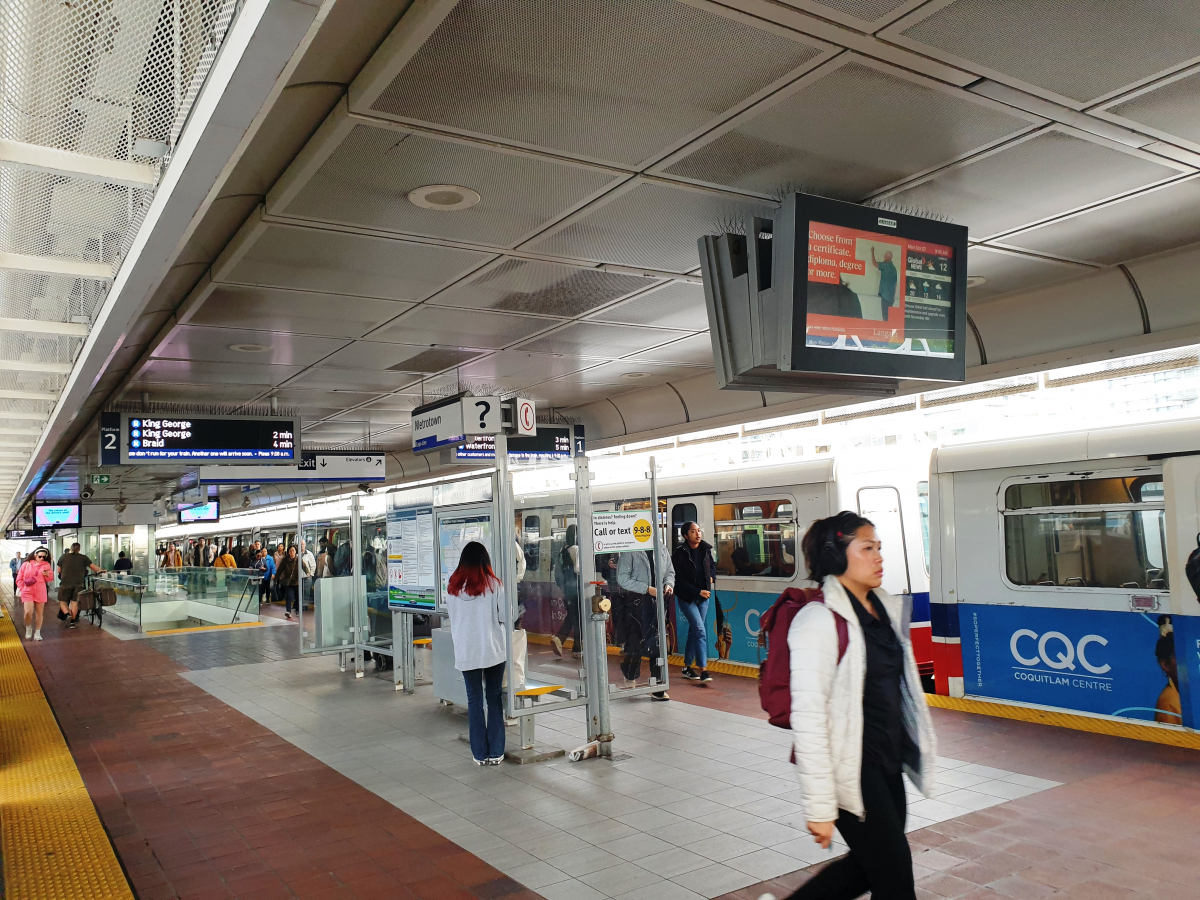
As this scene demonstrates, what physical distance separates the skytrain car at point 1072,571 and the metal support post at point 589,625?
11.0 feet

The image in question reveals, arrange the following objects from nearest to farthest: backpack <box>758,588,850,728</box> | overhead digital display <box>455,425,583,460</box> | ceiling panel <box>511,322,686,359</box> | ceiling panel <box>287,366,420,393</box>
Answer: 1. backpack <box>758,588,850,728</box>
2. ceiling panel <box>511,322,686,359</box>
3. ceiling panel <box>287,366,420,393</box>
4. overhead digital display <box>455,425,583,460</box>

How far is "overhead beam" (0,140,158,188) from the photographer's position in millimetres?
3123

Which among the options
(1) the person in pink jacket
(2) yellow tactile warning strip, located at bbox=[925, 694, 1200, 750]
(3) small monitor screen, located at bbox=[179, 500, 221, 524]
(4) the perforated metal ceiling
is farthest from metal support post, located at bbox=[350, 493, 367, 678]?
(3) small monitor screen, located at bbox=[179, 500, 221, 524]

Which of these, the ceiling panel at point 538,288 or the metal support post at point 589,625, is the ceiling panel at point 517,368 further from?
the metal support post at point 589,625

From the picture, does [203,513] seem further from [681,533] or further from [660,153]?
[660,153]

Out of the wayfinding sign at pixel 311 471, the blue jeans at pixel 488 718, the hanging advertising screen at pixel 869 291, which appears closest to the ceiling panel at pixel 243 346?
the blue jeans at pixel 488 718

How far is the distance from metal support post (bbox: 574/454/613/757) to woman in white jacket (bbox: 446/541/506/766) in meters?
0.71

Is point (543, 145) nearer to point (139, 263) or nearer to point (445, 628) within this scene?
point (139, 263)

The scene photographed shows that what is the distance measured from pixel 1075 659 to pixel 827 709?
5.58m

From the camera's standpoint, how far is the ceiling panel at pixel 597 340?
27.9 ft

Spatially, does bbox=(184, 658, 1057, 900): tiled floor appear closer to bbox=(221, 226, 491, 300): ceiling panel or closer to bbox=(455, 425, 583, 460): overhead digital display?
bbox=(221, 226, 491, 300): ceiling panel

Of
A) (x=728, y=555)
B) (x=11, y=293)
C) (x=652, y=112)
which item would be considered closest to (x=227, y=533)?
(x=728, y=555)

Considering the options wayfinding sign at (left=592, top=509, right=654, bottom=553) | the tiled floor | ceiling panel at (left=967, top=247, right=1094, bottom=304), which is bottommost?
the tiled floor

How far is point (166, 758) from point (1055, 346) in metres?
7.84
